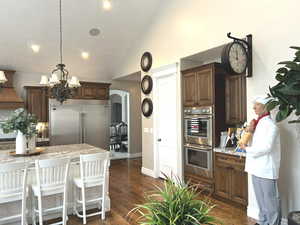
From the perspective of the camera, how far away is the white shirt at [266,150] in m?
2.77

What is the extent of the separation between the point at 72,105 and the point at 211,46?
4.39 meters

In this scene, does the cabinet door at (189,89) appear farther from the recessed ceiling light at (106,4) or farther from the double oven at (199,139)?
the recessed ceiling light at (106,4)

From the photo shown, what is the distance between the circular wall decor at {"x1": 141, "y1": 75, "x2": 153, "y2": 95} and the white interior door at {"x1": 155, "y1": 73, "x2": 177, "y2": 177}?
0.73 feet

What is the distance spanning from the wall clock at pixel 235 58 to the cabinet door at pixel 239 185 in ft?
5.00

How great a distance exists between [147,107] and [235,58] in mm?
2993

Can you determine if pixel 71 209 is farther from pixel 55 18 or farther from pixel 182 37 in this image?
pixel 55 18

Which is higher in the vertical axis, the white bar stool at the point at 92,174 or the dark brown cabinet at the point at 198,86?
the dark brown cabinet at the point at 198,86

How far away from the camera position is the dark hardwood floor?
3.36m

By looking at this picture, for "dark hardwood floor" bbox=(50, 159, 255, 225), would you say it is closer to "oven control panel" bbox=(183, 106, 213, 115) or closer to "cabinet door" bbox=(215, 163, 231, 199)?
"cabinet door" bbox=(215, 163, 231, 199)

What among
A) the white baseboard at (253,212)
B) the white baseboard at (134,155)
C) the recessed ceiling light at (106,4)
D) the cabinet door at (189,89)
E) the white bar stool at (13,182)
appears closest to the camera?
the white bar stool at (13,182)

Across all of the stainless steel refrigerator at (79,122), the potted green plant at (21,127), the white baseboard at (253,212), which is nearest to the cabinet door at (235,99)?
the white baseboard at (253,212)

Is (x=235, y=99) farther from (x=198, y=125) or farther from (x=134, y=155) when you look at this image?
(x=134, y=155)

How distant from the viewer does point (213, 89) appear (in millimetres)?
4152

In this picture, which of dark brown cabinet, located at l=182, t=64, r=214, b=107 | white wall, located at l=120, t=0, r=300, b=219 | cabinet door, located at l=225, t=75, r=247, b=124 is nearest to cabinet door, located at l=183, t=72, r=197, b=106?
dark brown cabinet, located at l=182, t=64, r=214, b=107
